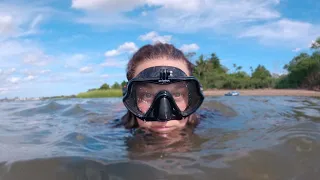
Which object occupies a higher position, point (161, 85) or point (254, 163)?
point (161, 85)

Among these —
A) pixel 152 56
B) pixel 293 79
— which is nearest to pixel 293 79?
pixel 293 79

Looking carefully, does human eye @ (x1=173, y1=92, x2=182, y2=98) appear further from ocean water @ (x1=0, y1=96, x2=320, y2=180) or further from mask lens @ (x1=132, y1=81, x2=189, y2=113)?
ocean water @ (x1=0, y1=96, x2=320, y2=180)

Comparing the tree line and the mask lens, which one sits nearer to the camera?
the mask lens

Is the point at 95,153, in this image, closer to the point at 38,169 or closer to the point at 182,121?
the point at 38,169

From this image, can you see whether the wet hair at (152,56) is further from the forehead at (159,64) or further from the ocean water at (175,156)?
the ocean water at (175,156)

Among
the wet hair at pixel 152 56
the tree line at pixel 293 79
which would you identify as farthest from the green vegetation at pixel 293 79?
the wet hair at pixel 152 56

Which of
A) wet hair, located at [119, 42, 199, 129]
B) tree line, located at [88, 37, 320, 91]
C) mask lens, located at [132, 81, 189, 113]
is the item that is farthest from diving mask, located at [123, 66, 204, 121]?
tree line, located at [88, 37, 320, 91]

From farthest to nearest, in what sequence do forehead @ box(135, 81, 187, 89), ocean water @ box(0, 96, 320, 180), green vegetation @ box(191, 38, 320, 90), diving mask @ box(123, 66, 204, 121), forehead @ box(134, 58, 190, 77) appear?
green vegetation @ box(191, 38, 320, 90), forehead @ box(134, 58, 190, 77), forehead @ box(135, 81, 187, 89), diving mask @ box(123, 66, 204, 121), ocean water @ box(0, 96, 320, 180)

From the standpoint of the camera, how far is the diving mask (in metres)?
2.47

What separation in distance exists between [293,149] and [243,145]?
0.32 m

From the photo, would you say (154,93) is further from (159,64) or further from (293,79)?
(293,79)

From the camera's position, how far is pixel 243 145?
6.78 ft

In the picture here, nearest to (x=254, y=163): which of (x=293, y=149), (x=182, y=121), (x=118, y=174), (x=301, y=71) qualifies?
(x=293, y=149)

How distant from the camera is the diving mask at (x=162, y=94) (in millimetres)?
2469
